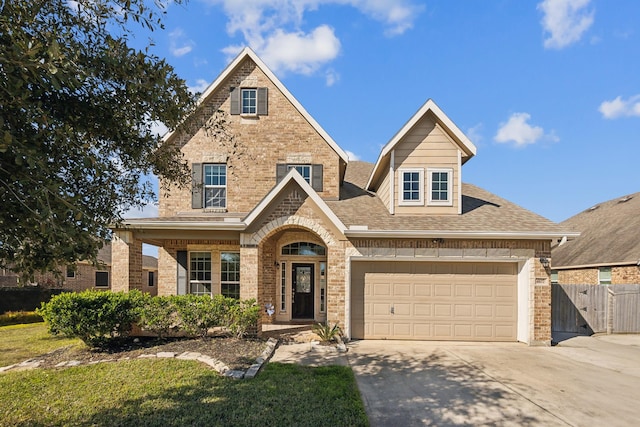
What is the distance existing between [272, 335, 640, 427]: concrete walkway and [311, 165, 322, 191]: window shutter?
18.2ft

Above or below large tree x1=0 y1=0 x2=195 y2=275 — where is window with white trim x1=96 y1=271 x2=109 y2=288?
below

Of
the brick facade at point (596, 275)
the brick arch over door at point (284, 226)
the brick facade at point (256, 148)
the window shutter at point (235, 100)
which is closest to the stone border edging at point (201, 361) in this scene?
the brick arch over door at point (284, 226)

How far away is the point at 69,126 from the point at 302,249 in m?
9.82

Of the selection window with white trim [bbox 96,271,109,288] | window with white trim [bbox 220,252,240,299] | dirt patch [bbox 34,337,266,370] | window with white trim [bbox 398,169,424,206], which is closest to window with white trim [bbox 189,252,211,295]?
window with white trim [bbox 220,252,240,299]

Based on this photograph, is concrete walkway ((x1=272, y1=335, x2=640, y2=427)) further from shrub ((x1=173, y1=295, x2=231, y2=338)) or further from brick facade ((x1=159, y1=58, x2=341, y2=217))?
brick facade ((x1=159, y1=58, x2=341, y2=217))

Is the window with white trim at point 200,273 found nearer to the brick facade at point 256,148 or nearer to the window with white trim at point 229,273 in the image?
the window with white trim at point 229,273

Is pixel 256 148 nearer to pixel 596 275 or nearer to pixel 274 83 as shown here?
pixel 274 83

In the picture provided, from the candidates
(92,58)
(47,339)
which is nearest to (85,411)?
(92,58)

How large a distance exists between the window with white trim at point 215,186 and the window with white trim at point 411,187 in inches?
245

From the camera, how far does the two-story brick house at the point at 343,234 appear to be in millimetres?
10648

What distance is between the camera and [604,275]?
56.7 feet

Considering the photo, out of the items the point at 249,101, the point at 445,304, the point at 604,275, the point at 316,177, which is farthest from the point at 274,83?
the point at 604,275

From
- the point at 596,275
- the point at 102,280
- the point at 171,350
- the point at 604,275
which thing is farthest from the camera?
the point at 102,280

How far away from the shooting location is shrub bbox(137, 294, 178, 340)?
9.62 meters
